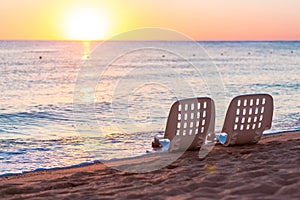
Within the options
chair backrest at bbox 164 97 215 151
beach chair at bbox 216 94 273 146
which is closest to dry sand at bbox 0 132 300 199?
chair backrest at bbox 164 97 215 151

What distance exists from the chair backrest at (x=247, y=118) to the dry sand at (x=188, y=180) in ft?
1.68

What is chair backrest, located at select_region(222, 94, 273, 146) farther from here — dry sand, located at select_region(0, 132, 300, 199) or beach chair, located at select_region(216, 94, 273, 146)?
dry sand, located at select_region(0, 132, 300, 199)

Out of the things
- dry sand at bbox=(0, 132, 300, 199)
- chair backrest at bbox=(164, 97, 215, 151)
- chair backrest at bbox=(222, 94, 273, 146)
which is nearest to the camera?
dry sand at bbox=(0, 132, 300, 199)

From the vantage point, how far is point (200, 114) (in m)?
6.68

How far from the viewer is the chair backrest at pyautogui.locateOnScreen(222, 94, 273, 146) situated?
693 centimetres

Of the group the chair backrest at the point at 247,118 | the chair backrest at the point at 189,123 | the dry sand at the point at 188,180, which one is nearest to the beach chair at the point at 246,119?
the chair backrest at the point at 247,118

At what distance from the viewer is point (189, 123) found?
21.8 feet

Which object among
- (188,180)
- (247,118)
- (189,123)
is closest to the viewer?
(188,180)

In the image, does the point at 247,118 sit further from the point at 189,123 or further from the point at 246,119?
the point at 189,123

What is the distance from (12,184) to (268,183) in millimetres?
3062

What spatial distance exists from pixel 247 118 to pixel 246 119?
2 centimetres

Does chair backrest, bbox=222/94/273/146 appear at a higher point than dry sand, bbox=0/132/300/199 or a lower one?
higher

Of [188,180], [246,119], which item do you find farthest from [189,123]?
[188,180]

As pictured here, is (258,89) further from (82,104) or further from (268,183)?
(268,183)
